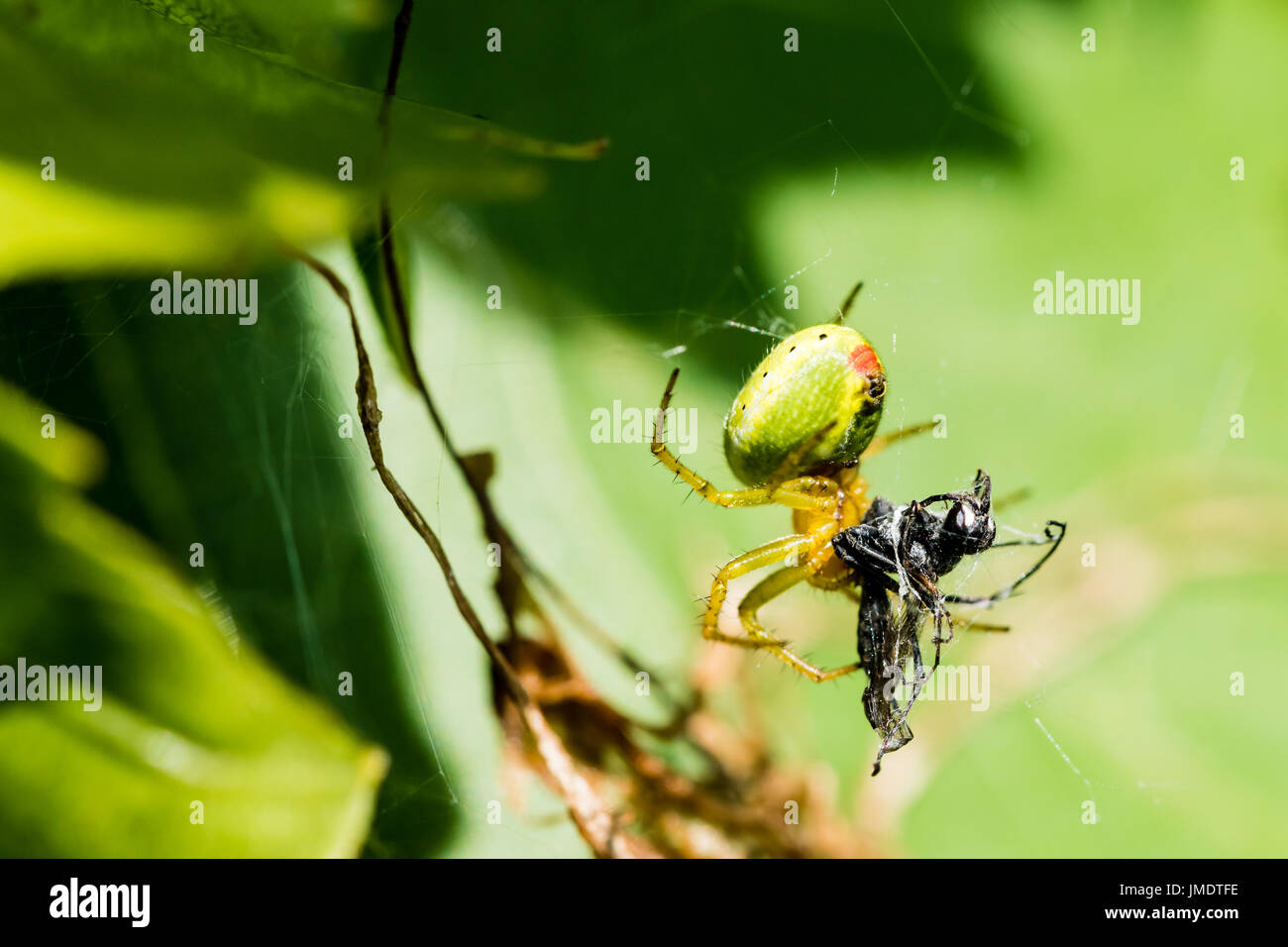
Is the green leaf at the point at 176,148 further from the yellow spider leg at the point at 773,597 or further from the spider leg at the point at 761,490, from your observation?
the yellow spider leg at the point at 773,597

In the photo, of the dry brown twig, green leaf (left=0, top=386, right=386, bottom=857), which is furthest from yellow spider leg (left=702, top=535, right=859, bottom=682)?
green leaf (left=0, top=386, right=386, bottom=857)

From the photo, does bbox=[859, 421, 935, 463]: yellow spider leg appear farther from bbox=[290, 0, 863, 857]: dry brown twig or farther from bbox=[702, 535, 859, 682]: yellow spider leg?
bbox=[290, 0, 863, 857]: dry brown twig

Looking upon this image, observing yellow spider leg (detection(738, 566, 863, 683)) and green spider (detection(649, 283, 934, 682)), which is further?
yellow spider leg (detection(738, 566, 863, 683))

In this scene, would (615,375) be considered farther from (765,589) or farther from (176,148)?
(176,148)

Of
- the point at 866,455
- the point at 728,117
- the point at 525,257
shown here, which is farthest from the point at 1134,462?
the point at 525,257

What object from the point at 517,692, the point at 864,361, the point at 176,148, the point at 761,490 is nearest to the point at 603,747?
the point at 517,692

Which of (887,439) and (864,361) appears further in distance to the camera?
(887,439)
